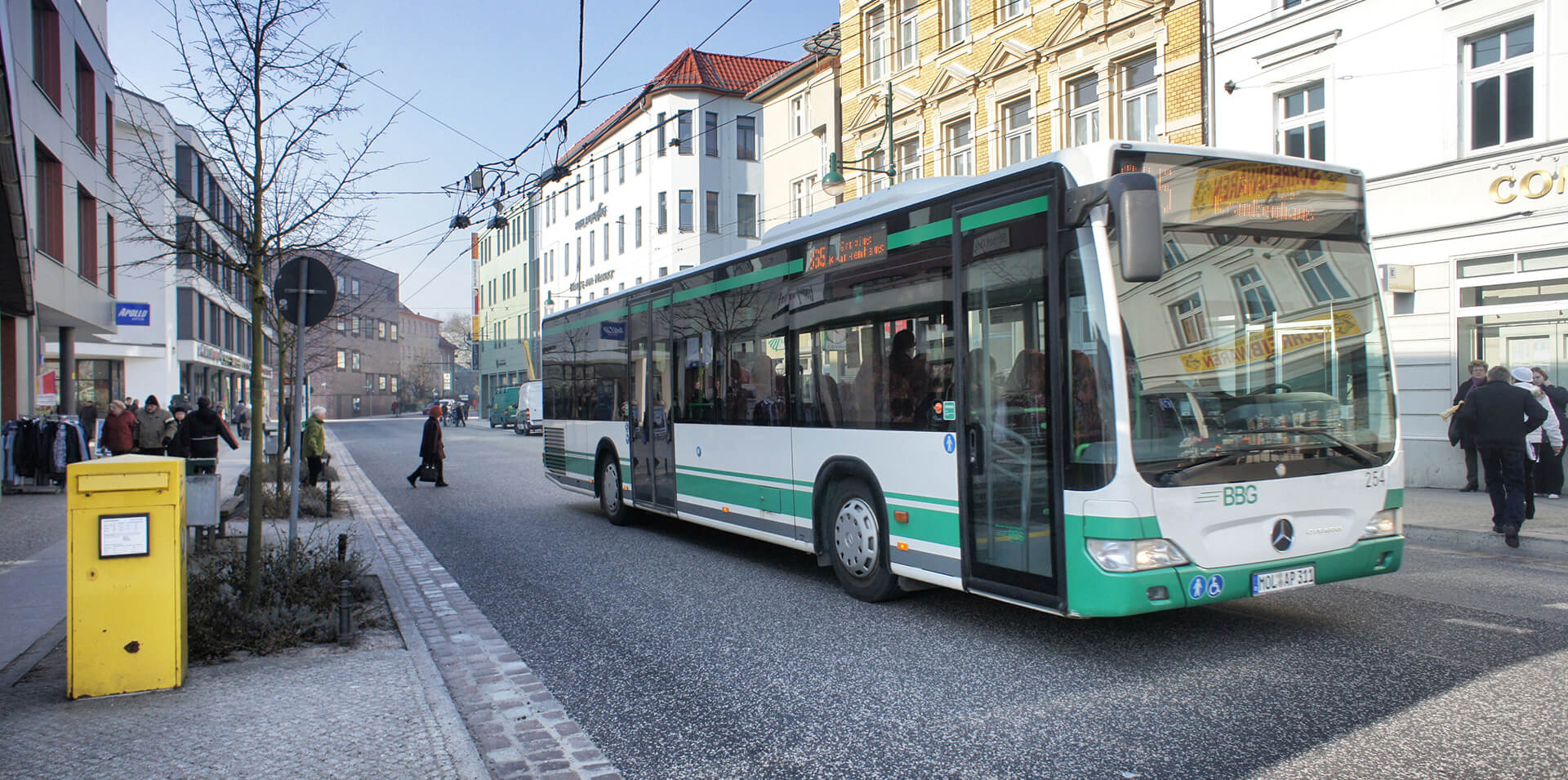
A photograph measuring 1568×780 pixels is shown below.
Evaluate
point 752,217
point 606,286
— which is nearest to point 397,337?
point 606,286

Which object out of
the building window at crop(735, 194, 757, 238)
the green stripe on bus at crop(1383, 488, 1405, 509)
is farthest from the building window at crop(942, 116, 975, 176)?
the building window at crop(735, 194, 757, 238)

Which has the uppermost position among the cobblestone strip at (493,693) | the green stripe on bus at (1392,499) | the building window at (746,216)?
the building window at (746,216)

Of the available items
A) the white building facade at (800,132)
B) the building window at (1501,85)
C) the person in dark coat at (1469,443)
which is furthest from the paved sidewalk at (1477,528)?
the white building facade at (800,132)

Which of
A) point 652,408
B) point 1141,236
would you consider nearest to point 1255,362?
point 1141,236

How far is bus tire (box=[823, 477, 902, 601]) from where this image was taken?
7250 mm

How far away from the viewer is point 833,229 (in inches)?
309

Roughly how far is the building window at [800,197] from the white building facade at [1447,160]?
16.0 meters

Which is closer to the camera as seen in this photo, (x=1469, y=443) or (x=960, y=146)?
(x=1469, y=443)

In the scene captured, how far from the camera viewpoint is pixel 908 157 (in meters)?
24.7

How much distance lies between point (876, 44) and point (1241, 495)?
22.1 metres

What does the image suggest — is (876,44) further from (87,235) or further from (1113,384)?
(1113,384)

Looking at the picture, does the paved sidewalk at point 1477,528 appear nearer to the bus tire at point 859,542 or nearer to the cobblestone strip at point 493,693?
the bus tire at point 859,542

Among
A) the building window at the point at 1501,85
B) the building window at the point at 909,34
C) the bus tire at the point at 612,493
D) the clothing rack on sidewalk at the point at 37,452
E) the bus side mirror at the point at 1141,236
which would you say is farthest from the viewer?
the building window at the point at 909,34

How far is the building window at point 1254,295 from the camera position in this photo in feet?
18.3
